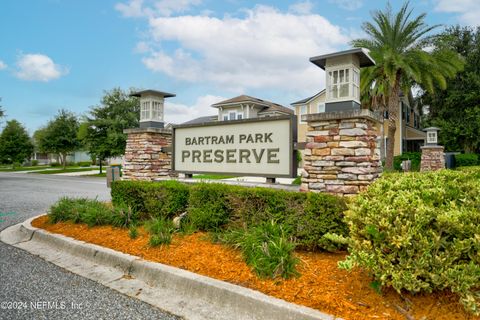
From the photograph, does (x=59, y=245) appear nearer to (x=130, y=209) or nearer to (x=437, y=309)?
(x=130, y=209)

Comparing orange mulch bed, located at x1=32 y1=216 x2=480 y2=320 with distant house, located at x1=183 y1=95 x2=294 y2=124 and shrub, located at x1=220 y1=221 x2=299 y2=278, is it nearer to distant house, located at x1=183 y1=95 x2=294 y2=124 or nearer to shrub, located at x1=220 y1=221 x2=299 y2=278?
shrub, located at x1=220 y1=221 x2=299 y2=278

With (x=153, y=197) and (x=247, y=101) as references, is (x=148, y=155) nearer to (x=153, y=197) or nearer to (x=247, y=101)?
(x=153, y=197)

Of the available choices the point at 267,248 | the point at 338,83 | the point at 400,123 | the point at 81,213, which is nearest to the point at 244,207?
the point at 267,248

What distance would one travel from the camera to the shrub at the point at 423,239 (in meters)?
2.44

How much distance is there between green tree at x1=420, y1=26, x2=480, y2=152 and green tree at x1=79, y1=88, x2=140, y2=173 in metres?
23.7

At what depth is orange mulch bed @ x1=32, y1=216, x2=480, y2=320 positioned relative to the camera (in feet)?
8.71

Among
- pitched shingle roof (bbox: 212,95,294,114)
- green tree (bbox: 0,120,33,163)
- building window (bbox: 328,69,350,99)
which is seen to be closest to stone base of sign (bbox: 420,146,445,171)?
pitched shingle roof (bbox: 212,95,294,114)

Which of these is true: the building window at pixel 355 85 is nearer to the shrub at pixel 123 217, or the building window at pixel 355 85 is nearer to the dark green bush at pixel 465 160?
the shrub at pixel 123 217

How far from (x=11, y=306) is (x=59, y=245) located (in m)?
1.99

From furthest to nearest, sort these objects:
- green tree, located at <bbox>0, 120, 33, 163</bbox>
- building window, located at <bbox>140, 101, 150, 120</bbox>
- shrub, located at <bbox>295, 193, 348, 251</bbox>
Result: green tree, located at <bbox>0, 120, 33, 163</bbox> < building window, located at <bbox>140, 101, 150, 120</bbox> < shrub, located at <bbox>295, 193, 348, 251</bbox>

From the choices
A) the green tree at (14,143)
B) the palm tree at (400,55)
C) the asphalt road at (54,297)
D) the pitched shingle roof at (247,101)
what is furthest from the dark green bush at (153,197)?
the green tree at (14,143)

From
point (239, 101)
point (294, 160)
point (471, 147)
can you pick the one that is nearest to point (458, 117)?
point (471, 147)

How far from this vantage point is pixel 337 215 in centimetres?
383

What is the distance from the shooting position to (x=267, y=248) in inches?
138
